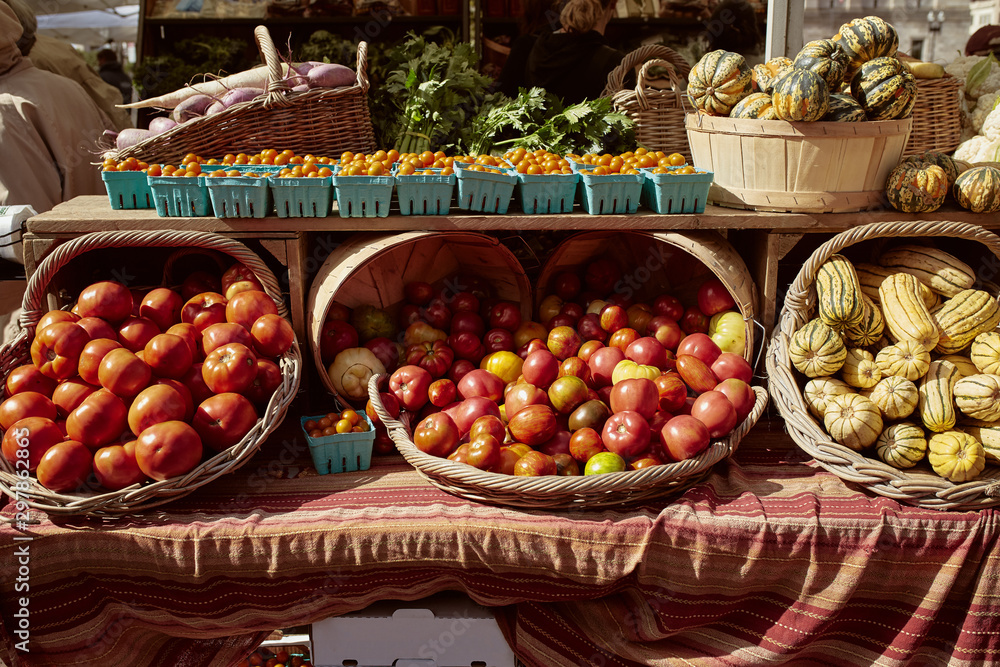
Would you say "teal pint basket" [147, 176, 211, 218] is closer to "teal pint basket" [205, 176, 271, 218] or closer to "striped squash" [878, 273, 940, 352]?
"teal pint basket" [205, 176, 271, 218]

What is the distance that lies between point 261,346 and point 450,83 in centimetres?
176

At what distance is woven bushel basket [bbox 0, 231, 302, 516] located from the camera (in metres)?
2.00

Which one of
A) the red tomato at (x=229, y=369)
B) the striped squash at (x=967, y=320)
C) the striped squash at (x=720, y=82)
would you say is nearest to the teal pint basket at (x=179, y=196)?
the red tomato at (x=229, y=369)

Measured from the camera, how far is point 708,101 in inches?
105

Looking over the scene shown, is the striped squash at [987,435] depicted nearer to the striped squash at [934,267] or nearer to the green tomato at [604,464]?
the striped squash at [934,267]

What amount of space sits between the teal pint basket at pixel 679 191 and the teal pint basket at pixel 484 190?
0.51 meters

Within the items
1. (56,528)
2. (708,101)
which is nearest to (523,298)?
(708,101)

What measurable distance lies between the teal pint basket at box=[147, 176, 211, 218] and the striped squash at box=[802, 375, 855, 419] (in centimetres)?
219

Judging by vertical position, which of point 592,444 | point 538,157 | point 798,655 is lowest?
point 798,655

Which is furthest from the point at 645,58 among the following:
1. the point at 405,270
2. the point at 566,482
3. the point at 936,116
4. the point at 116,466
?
the point at 116,466

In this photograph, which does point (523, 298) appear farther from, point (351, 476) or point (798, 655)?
point (798, 655)

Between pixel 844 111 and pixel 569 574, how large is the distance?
179 centimetres

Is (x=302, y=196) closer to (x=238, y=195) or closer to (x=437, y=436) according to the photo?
(x=238, y=195)

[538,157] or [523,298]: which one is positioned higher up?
[538,157]
